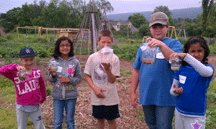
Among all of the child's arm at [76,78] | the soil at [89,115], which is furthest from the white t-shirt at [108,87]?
the soil at [89,115]

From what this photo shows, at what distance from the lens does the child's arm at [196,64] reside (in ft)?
5.66

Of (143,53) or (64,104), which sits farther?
(64,104)

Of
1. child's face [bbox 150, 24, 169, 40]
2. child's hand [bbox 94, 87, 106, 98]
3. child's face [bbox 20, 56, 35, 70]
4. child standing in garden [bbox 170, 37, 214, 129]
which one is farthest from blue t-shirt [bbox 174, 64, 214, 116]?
child's face [bbox 20, 56, 35, 70]

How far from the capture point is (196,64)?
68.3 inches

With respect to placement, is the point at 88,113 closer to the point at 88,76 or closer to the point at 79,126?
the point at 79,126

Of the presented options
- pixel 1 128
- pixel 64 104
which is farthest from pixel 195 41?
pixel 1 128

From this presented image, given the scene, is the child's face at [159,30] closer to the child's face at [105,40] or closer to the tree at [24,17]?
the child's face at [105,40]

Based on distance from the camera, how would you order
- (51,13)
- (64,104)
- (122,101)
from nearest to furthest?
(64,104) → (122,101) → (51,13)

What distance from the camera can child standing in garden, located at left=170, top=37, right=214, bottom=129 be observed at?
74.6 inches

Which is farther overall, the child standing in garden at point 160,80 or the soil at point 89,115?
the soil at point 89,115

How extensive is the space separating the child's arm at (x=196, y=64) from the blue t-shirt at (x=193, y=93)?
121mm

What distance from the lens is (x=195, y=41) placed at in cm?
197

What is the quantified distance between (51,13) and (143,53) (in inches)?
1629

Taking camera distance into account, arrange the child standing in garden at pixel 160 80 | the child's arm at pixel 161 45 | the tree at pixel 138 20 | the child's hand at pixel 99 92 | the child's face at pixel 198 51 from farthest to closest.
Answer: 1. the tree at pixel 138 20
2. the child's hand at pixel 99 92
3. the child standing in garden at pixel 160 80
4. the child's face at pixel 198 51
5. the child's arm at pixel 161 45
